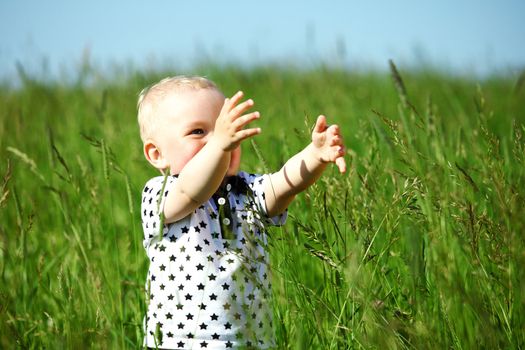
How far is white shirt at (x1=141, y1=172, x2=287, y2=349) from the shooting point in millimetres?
1801

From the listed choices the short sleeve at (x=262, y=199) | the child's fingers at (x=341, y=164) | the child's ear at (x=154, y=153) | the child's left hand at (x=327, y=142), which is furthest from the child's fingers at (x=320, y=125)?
the child's ear at (x=154, y=153)

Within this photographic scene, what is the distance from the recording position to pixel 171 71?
6.48 metres

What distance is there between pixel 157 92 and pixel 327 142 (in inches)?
21.2

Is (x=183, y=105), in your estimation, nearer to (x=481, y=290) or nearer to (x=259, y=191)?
(x=259, y=191)

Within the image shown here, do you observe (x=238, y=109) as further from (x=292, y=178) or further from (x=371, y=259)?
(x=371, y=259)

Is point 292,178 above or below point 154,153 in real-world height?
below

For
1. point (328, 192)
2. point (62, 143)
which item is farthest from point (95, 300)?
point (62, 143)

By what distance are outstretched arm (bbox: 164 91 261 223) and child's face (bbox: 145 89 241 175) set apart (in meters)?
0.12

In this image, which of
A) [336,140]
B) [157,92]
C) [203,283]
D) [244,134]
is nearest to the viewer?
[244,134]

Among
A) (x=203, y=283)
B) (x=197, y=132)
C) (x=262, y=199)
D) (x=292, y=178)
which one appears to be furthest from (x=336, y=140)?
(x=203, y=283)

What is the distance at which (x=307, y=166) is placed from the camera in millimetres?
1771

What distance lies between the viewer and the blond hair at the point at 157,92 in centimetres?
192

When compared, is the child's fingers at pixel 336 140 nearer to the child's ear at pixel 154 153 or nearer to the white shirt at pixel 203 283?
the white shirt at pixel 203 283

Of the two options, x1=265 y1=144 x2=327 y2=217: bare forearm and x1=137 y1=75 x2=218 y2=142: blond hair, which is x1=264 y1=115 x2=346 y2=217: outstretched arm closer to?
x1=265 y1=144 x2=327 y2=217: bare forearm
